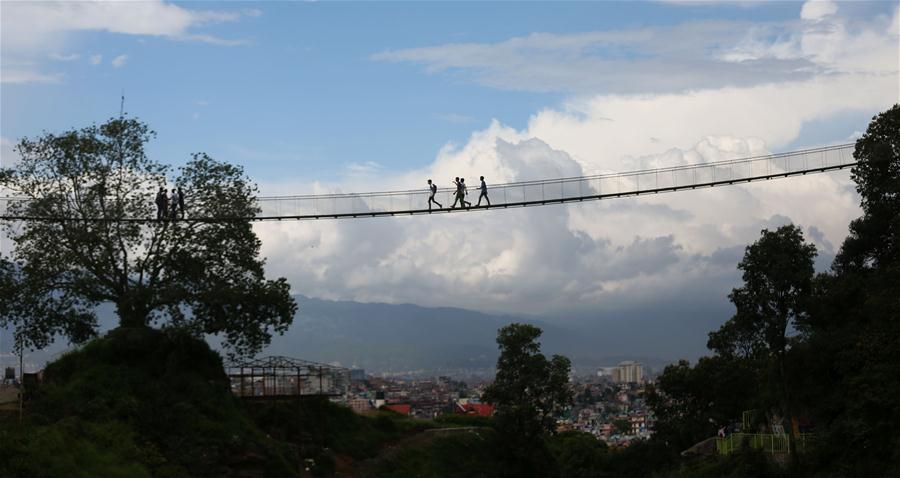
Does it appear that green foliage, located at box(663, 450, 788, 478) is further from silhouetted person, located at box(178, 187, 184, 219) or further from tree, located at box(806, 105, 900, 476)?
silhouetted person, located at box(178, 187, 184, 219)

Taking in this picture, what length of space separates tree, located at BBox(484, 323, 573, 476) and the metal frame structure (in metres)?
7.06

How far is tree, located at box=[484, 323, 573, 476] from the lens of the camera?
40938 millimetres

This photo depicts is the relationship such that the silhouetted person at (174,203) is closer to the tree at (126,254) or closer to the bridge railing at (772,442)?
the tree at (126,254)

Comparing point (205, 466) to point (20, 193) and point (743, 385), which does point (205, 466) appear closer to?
point (20, 193)

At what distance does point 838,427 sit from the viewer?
32.8m

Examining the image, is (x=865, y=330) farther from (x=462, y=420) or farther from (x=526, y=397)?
(x=462, y=420)

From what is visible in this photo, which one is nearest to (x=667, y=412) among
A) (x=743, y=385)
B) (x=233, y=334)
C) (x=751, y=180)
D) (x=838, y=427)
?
(x=743, y=385)

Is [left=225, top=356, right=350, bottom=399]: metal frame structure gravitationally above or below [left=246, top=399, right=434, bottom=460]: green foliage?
above

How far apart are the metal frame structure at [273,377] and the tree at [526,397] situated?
7063 millimetres

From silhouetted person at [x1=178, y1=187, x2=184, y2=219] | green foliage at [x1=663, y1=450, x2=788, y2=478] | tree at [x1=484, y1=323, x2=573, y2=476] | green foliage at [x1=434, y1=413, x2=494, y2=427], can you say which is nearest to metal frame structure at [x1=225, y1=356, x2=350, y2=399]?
silhouetted person at [x1=178, y1=187, x2=184, y2=219]

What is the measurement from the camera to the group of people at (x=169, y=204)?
37.7 meters

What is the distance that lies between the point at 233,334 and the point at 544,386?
12.4m

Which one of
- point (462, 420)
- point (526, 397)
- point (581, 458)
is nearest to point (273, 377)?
point (526, 397)

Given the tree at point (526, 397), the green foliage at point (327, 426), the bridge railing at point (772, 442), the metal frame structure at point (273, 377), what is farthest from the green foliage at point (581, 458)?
the metal frame structure at point (273, 377)
